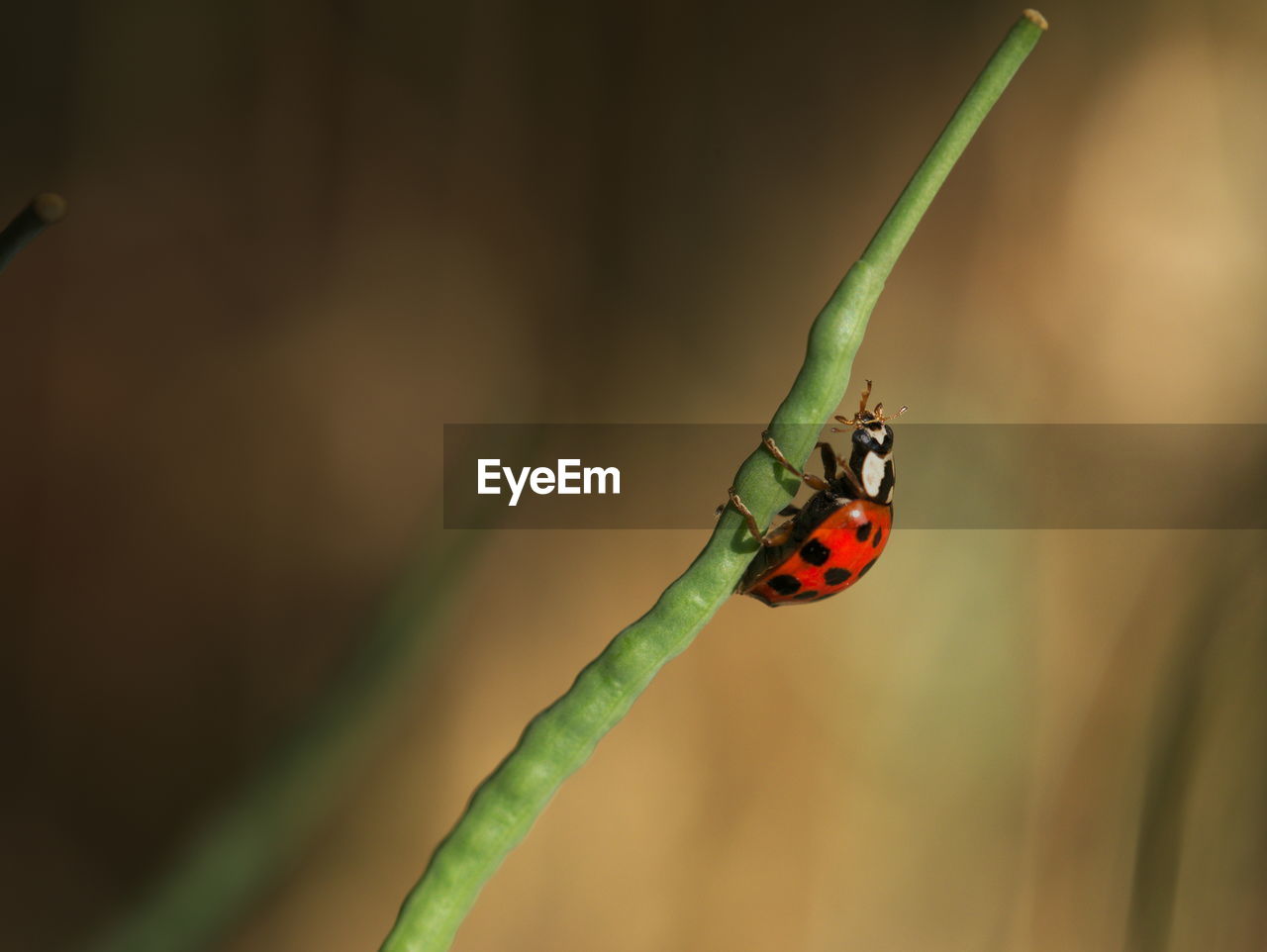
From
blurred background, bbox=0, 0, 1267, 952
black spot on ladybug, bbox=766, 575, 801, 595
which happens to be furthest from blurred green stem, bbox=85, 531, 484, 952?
black spot on ladybug, bbox=766, 575, 801, 595

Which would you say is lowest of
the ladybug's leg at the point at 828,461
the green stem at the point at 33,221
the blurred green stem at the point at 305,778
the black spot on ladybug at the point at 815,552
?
the blurred green stem at the point at 305,778

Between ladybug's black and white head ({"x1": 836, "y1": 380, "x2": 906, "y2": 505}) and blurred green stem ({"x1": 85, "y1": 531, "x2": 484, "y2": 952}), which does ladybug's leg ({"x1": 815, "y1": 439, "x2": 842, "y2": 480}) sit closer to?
ladybug's black and white head ({"x1": 836, "y1": 380, "x2": 906, "y2": 505})

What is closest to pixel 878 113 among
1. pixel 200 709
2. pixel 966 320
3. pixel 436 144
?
pixel 966 320

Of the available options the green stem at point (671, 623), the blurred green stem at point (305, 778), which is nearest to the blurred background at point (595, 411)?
the blurred green stem at point (305, 778)

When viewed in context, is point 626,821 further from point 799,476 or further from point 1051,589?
point 799,476

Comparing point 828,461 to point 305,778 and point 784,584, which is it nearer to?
point 784,584

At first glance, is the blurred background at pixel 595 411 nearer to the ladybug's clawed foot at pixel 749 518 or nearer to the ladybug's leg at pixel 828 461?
the ladybug's leg at pixel 828 461

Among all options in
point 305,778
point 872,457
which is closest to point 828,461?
point 872,457
